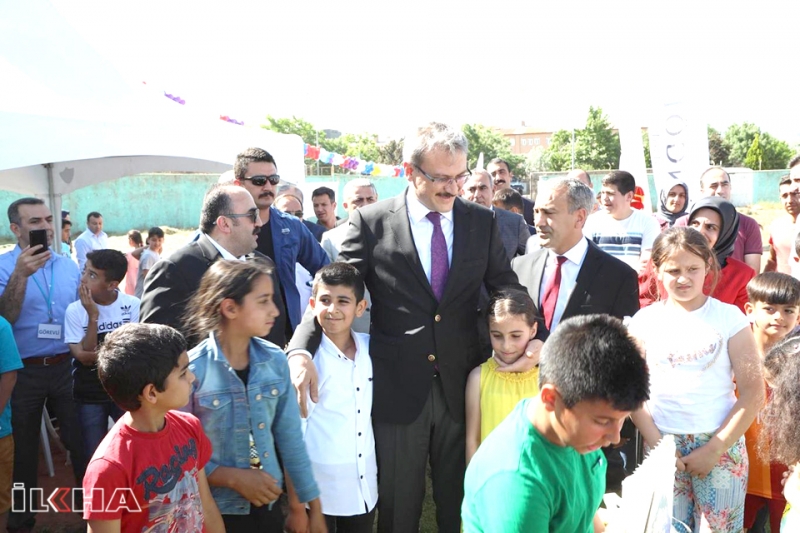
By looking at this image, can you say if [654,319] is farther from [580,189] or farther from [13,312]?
[13,312]

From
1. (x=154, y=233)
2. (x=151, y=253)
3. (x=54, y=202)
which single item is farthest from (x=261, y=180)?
(x=154, y=233)

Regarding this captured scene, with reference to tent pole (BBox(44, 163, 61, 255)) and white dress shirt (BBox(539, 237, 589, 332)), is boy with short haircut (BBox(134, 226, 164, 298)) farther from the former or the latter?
white dress shirt (BBox(539, 237, 589, 332))

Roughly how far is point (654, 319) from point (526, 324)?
661 millimetres

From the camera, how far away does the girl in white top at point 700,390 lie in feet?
9.13

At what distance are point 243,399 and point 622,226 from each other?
366 cm

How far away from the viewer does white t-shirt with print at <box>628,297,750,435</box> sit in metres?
2.82

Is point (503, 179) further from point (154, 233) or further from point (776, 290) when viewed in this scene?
point (154, 233)

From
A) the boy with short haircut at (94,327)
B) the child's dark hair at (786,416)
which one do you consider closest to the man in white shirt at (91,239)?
Result: the boy with short haircut at (94,327)

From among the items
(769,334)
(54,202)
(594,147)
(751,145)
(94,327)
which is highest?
(594,147)

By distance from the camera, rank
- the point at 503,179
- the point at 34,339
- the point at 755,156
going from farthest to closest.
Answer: the point at 755,156 < the point at 503,179 < the point at 34,339

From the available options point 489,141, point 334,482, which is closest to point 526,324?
point 334,482

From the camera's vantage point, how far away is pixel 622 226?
4.99 meters

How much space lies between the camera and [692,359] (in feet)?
9.29

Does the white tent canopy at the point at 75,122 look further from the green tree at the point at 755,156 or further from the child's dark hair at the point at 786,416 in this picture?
the green tree at the point at 755,156
